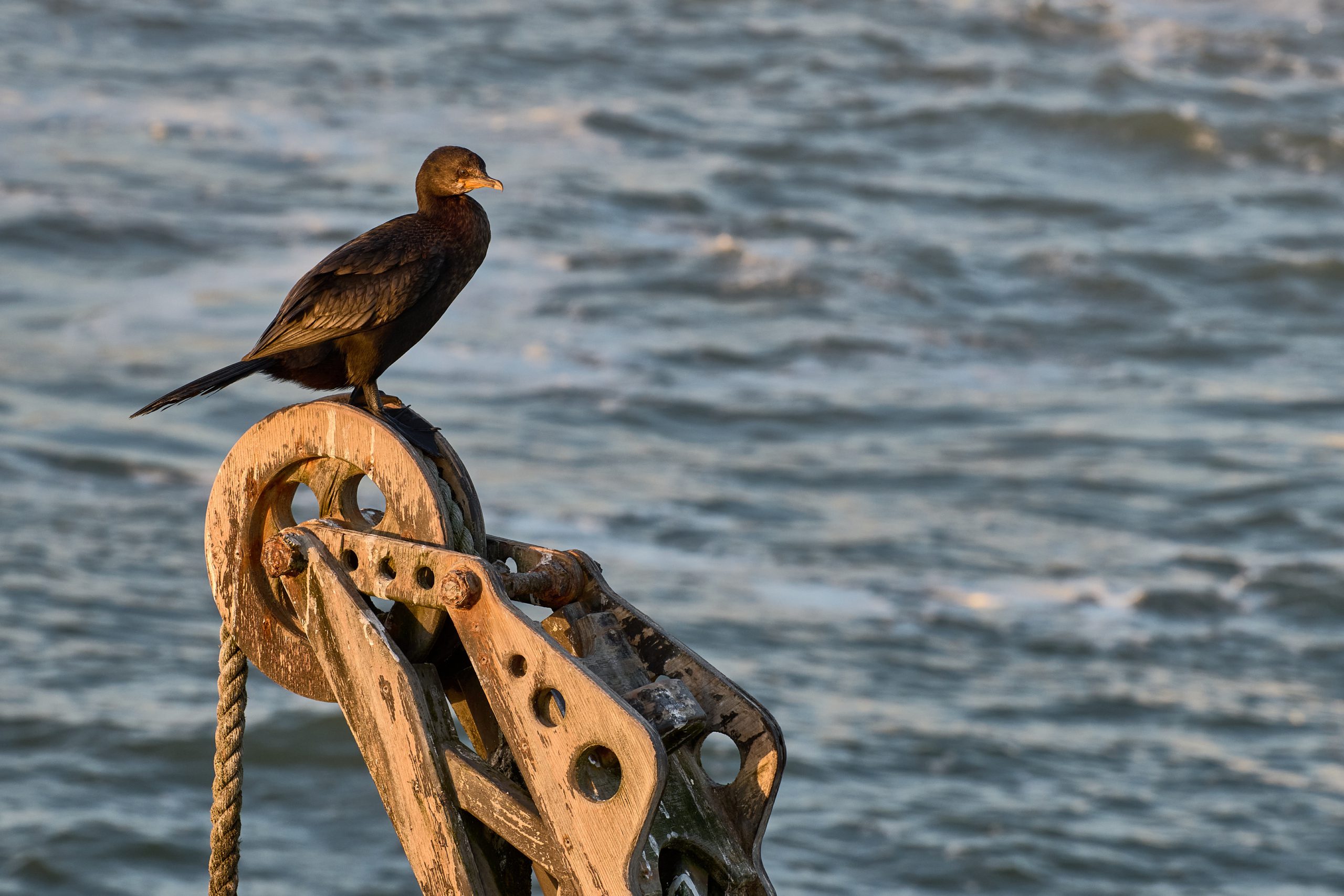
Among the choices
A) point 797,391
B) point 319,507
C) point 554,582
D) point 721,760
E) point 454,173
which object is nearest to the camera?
point 554,582

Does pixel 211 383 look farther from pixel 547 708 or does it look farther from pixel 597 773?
pixel 597 773

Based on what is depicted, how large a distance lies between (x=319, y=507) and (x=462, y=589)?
506 mm

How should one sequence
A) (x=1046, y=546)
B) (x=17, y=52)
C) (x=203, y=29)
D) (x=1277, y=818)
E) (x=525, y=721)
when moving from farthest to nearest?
(x=203, y=29) → (x=17, y=52) → (x=1046, y=546) → (x=1277, y=818) → (x=525, y=721)

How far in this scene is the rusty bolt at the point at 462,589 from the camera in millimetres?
2779

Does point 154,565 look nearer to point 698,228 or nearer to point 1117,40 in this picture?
point 698,228

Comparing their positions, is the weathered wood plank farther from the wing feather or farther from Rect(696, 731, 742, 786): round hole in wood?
Rect(696, 731, 742, 786): round hole in wood

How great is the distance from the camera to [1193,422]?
1641 centimetres

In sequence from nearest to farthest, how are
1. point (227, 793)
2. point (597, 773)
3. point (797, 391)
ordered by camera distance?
point (597, 773)
point (227, 793)
point (797, 391)

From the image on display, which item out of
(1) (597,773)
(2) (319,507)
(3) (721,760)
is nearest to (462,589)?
(1) (597,773)

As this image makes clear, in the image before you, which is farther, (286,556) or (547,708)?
(286,556)

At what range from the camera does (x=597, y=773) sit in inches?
108

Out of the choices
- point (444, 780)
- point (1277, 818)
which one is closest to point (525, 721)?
point (444, 780)

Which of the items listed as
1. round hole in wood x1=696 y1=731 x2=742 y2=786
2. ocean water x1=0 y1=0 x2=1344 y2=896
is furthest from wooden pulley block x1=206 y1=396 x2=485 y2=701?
round hole in wood x1=696 y1=731 x2=742 y2=786

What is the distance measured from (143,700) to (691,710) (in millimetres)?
8317
